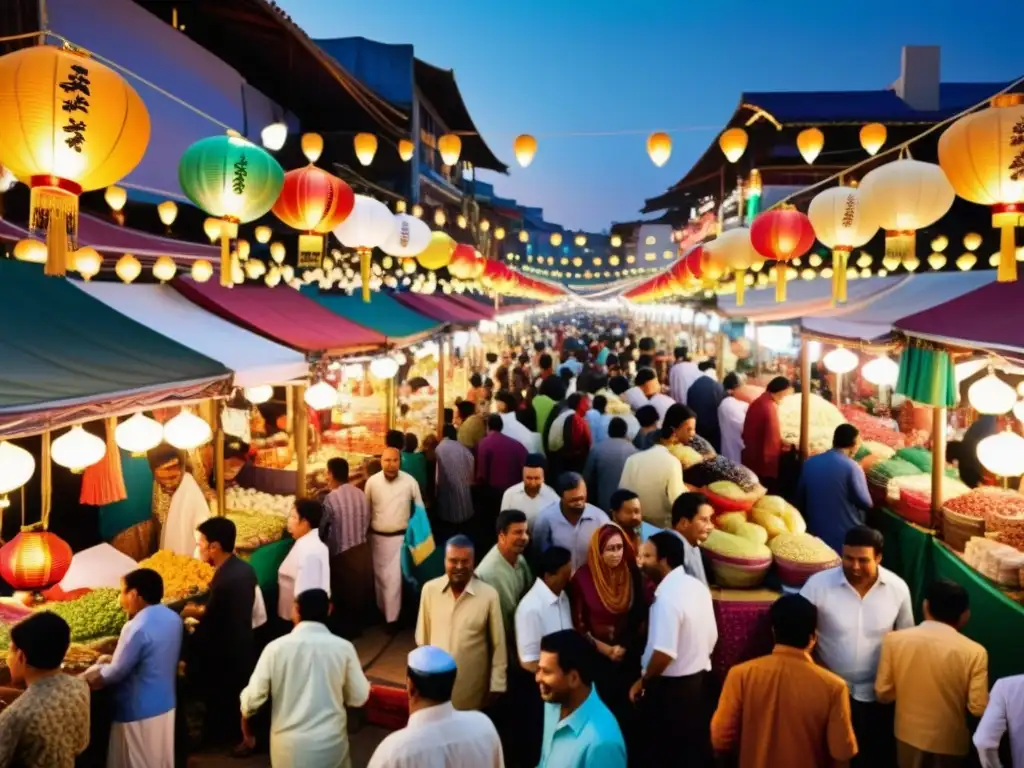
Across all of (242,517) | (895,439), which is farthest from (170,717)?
(895,439)

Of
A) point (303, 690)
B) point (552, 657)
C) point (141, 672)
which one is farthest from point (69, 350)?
point (552, 657)

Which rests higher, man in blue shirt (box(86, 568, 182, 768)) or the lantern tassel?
the lantern tassel

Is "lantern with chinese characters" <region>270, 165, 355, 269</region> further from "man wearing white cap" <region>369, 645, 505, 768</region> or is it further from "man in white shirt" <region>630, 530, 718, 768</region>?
"man wearing white cap" <region>369, 645, 505, 768</region>

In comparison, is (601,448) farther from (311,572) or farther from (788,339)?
(788,339)

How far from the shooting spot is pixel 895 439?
394 inches

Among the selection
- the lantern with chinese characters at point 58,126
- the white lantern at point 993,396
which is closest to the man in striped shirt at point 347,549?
the lantern with chinese characters at point 58,126

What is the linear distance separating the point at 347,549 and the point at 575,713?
455cm

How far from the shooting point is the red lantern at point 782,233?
8305 millimetres

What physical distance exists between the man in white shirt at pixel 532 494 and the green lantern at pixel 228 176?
3.13m

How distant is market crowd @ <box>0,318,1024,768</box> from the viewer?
359 cm

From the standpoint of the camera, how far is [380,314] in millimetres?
11953

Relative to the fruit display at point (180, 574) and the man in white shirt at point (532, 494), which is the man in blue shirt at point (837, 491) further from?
the fruit display at point (180, 574)

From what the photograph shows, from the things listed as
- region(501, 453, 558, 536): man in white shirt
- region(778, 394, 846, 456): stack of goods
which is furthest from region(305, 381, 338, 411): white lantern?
region(778, 394, 846, 456): stack of goods

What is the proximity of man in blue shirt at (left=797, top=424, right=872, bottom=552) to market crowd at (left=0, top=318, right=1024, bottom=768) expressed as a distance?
21mm
